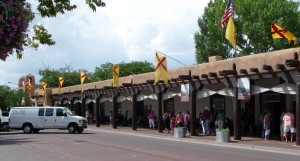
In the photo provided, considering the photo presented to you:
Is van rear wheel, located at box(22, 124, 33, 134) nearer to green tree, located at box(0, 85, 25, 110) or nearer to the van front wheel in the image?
the van front wheel

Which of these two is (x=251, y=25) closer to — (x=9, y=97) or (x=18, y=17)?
(x=9, y=97)

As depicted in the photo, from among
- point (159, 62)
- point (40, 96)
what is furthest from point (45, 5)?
point (40, 96)

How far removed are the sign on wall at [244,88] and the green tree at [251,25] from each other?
25.1 metres

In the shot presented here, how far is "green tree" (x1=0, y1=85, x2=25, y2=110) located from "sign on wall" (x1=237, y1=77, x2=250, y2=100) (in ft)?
183

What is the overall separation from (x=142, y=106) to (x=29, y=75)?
4988 centimetres

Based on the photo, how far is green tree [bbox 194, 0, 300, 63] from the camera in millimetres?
49062

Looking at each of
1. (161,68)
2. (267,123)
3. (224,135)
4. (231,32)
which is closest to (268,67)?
(267,123)

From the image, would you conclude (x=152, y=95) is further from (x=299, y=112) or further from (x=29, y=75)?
(x=29, y=75)

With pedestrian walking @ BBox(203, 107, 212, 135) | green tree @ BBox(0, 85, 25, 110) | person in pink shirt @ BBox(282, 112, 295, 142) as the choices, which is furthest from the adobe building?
green tree @ BBox(0, 85, 25, 110)

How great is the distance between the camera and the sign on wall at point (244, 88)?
2391 cm

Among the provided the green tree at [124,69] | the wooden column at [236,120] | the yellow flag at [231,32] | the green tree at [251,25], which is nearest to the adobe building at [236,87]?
the wooden column at [236,120]

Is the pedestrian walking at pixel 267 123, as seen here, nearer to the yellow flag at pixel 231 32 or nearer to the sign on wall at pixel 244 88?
the sign on wall at pixel 244 88

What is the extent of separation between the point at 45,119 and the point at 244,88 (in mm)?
15769

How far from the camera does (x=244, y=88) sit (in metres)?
24.2
